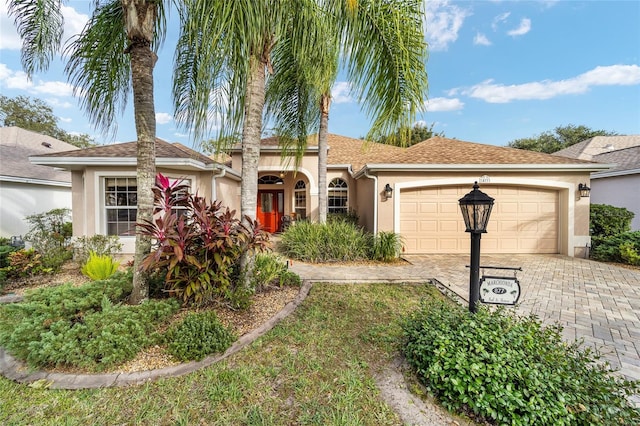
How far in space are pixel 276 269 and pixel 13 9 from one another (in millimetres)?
6149

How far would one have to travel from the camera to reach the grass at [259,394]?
213cm

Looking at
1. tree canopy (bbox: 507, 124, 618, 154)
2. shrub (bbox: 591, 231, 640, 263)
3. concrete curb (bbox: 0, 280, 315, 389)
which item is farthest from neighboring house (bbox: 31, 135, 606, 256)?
tree canopy (bbox: 507, 124, 618, 154)

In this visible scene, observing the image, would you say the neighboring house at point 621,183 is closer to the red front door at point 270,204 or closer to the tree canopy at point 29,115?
the red front door at point 270,204

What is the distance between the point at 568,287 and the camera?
5441mm

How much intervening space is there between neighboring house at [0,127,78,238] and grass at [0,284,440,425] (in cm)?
1253

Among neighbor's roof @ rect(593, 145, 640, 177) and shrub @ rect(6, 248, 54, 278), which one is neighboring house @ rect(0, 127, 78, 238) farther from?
neighbor's roof @ rect(593, 145, 640, 177)

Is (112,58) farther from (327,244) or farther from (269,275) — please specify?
(327,244)

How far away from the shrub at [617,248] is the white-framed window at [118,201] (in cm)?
1478

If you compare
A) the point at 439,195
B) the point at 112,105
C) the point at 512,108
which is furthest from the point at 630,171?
the point at 112,105

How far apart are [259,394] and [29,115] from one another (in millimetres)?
34464

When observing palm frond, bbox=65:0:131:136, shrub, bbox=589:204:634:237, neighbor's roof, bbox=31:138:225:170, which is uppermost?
palm frond, bbox=65:0:131:136

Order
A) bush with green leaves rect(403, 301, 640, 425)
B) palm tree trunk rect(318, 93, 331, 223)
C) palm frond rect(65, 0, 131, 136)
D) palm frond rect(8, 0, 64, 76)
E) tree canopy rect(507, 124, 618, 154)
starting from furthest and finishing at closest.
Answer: tree canopy rect(507, 124, 618, 154), palm tree trunk rect(318, 93, 331, 223), palm frond rect(65, 0, 131, 136), palm frond rect(8, 0, 64, 76), bush with green leaves rect(403, 301, 640, 425)

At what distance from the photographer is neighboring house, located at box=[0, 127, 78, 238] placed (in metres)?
10.3

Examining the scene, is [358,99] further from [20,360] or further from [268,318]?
[20,360]
